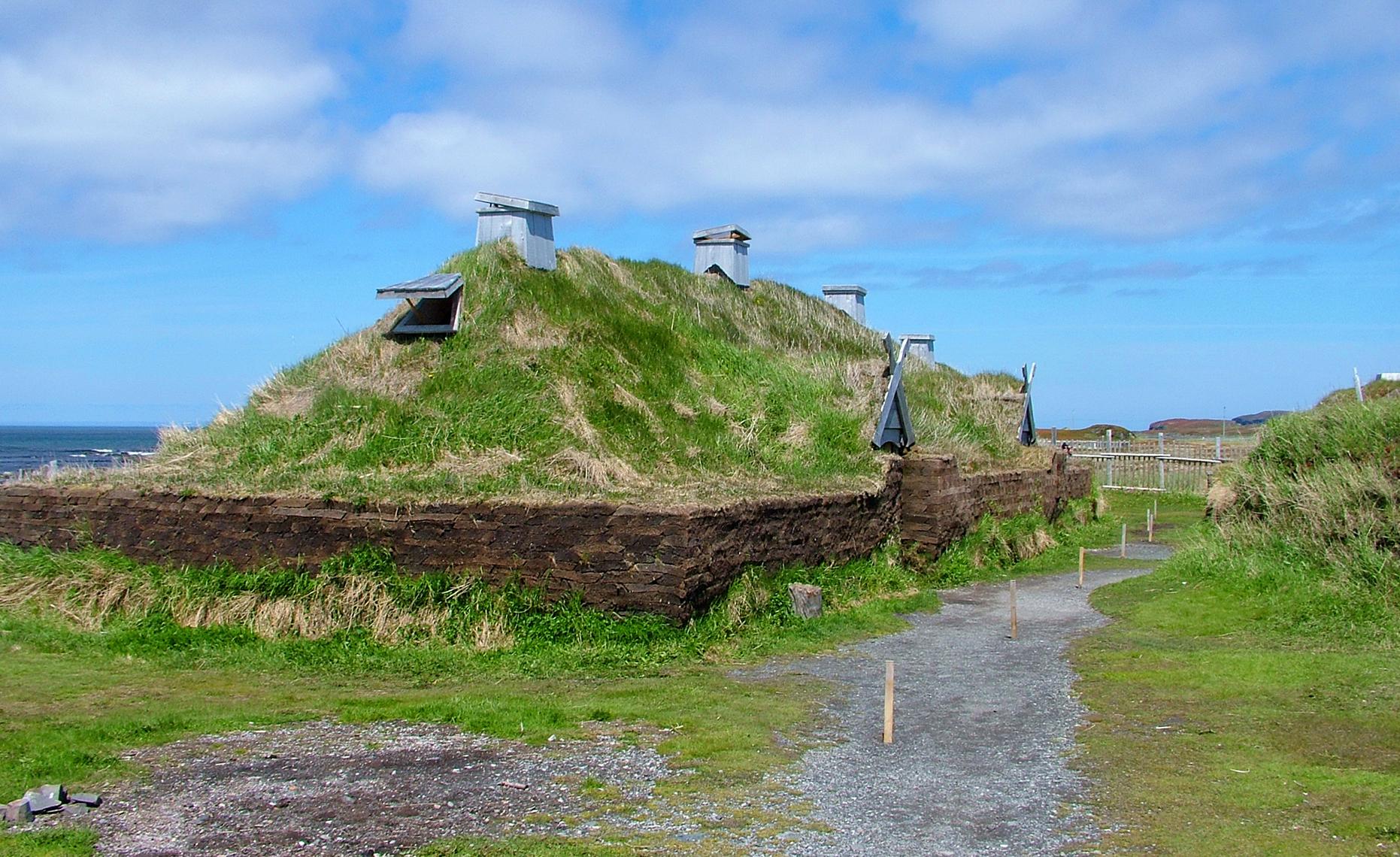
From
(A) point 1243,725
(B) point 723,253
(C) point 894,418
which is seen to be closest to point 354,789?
(A) point 1243,725

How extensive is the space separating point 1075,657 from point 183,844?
339 inches

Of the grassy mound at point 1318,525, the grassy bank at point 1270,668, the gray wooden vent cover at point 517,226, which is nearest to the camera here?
the grassy bank at point 1270,668

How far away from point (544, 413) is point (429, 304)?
11.4ft

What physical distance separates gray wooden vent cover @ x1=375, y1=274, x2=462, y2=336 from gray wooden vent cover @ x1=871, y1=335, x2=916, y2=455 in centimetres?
673

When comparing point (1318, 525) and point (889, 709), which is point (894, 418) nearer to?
point (1318, 525)

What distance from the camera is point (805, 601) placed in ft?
44.9

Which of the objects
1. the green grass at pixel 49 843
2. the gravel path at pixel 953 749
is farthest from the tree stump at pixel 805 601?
the green grass at pixel 49 843

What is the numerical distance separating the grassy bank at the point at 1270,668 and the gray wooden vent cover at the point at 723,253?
1117 cm

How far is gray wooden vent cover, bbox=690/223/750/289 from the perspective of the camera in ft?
81.6

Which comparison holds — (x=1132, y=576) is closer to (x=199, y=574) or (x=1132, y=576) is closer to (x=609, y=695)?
(x=609, y=695)

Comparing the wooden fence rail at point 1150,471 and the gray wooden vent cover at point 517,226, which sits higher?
the gray wooden vent cover at point 517,226

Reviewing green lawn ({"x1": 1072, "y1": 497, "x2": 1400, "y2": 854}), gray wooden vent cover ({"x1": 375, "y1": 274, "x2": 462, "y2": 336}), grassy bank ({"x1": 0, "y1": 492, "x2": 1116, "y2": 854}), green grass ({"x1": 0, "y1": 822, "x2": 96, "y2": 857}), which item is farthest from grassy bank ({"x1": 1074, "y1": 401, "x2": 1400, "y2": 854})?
gray wooden vent cover ({"x1": 375, "y1": 274, "x2": 462, "y2": 336})

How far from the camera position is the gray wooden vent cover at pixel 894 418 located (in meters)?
18.6

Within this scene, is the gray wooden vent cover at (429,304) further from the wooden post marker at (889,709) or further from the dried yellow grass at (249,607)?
the wooden post marker at (889,709)
